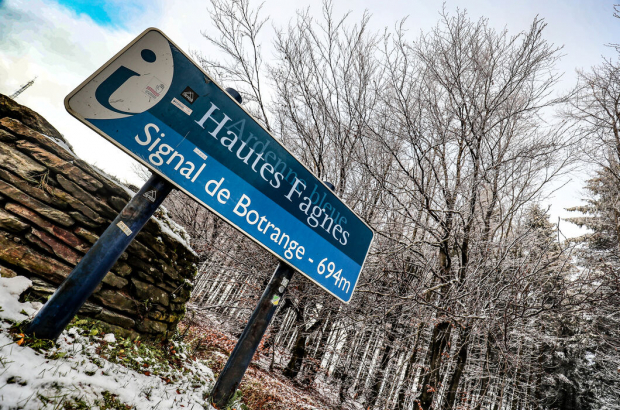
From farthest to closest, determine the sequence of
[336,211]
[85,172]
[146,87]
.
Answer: [85,172]
[336,211]
[146,87]

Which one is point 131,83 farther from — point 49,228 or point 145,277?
point 145,277

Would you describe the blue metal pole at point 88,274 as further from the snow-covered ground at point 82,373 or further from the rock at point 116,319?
the rock at point 116,319

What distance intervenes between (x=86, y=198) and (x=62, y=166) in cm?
40

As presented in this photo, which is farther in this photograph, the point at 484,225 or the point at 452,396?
the point at 484,225

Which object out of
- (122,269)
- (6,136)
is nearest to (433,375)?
(122,269)

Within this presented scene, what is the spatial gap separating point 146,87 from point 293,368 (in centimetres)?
987

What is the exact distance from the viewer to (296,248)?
166 centimetres

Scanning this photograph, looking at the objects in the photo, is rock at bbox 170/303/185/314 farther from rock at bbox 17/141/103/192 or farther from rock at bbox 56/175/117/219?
rock at bbox 17/141/103/192

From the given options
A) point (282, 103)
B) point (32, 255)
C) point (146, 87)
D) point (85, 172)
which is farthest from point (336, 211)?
point (282, 103)

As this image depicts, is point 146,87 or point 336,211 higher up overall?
point 336,211

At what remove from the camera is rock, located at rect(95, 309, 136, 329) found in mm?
2832

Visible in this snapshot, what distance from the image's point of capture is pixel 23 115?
2705 mm

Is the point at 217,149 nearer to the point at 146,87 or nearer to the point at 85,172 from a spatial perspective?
the point at 146,87

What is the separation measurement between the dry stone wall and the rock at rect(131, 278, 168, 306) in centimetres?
1
